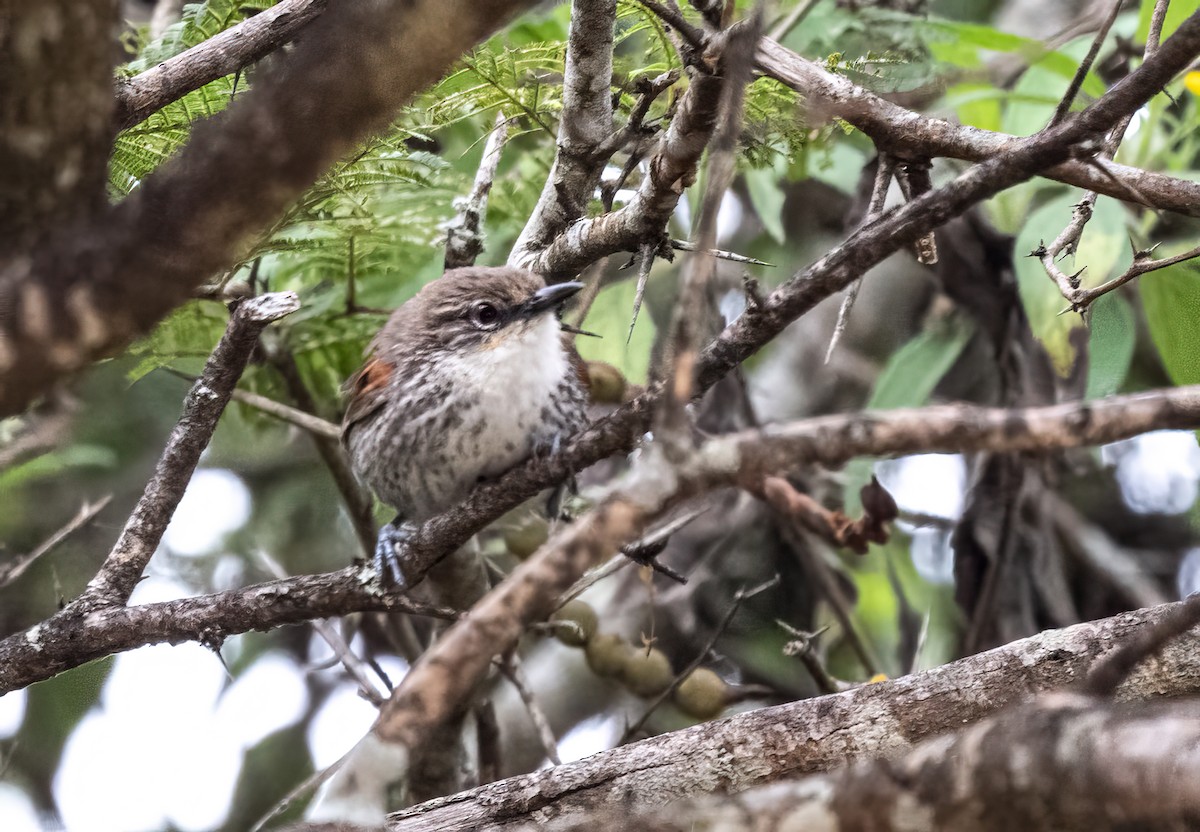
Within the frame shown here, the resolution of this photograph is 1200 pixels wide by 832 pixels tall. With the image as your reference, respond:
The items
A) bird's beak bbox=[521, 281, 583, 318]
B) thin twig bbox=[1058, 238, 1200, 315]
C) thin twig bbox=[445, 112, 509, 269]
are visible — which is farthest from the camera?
thin twig bbox=[445, 112, 509, 269]

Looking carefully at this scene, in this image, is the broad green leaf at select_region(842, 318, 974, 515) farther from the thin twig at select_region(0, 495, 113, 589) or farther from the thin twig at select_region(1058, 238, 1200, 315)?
the thin twig at select_region(0, 495, 113, 589)

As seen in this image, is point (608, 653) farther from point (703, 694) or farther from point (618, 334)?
point (618, 334)

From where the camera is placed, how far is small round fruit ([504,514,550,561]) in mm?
4762

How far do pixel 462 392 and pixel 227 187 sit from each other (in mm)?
2302

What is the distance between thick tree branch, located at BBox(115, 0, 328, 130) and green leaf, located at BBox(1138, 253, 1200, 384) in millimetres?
2585

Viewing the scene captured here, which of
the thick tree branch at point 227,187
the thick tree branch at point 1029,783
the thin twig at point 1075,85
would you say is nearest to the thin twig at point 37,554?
the thick tree branch at point 227,187

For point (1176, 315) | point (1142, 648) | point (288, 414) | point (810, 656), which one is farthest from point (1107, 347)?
point (288, 414)

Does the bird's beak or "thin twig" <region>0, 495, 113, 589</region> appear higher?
the bird's beak

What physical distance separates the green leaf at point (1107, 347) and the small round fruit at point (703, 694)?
1690mm

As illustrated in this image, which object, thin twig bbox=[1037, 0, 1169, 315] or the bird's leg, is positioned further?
the bird's leg

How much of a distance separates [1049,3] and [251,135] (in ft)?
19.1

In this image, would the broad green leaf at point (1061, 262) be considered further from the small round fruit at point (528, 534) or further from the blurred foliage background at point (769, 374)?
the small round fruit at point (528, 534)

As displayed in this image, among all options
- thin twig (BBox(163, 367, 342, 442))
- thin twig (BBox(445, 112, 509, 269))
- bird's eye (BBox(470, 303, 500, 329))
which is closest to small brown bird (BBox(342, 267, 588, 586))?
bird's eye (BBox(470, 303, 500, 329))

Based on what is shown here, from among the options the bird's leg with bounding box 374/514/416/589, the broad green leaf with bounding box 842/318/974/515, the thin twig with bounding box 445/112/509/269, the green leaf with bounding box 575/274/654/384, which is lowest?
the broad green leaf with bounding box 842/318/974/515
